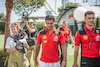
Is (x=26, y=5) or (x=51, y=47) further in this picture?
(x=26, y=5)

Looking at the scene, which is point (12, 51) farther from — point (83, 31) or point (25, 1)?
point (25, 1)

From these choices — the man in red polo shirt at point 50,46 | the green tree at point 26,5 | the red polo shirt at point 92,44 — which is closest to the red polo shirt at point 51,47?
the man in red polo shirt at point 50,46

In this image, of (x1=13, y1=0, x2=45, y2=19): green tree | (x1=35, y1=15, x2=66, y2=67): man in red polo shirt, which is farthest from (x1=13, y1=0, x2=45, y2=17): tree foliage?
(x1=35, y1=15, x2=66, y2=67): man in red polo shirt

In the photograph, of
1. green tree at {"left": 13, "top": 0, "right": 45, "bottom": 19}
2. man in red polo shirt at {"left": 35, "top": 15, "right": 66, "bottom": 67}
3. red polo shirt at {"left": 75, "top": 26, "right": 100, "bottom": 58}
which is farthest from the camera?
green tree at {"left": 13, "top": 0, "right": 45, "bottom": 19}

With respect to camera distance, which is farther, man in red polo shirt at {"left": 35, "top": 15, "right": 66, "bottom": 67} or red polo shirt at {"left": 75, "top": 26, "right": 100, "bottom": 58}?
man in red polo shirt at {"left": 35, "top": 15, "right": 66, "bottom": 67}

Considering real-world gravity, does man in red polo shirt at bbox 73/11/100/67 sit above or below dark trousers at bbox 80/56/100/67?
above

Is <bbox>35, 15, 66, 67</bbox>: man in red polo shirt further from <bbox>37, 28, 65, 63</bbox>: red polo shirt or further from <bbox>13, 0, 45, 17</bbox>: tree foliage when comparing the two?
<bbox>13, 0, 45, 17</bbox>: tree foliage

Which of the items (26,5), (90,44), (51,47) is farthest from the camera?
(26,5)

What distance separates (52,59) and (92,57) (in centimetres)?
85

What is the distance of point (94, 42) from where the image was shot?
2803mm

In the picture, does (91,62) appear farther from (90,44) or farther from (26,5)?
(26,5)

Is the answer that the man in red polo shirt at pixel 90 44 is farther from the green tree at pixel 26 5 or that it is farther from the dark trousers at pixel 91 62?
the green tree at pixel 26 5

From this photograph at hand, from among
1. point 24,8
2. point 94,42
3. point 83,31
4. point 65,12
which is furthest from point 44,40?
point 24,8

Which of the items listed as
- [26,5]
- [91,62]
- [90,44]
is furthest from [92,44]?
[26,5]
